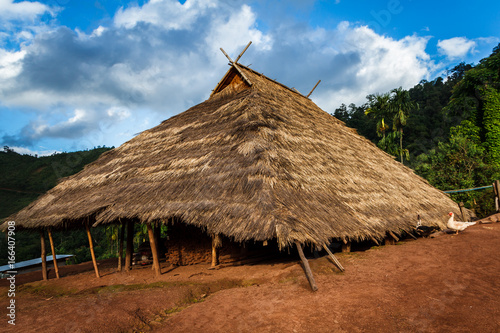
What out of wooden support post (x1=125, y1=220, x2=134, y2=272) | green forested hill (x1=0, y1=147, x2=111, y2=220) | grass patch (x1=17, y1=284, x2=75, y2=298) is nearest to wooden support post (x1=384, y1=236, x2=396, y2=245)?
wooden support post (x1=125, y1=220, x2=134, y2=272)

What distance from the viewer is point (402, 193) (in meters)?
9.04

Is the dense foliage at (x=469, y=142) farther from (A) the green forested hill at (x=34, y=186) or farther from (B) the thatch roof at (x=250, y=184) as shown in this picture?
(A) the green forested hill at (x=34, y=186)


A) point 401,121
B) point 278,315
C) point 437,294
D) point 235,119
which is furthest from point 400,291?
point 401,121

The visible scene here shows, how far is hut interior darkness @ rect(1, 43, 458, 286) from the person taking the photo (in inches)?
220

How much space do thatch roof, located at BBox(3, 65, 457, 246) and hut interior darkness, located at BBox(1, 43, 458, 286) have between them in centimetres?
3

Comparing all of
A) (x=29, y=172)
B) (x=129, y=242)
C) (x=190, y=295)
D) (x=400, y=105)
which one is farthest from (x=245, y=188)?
(x=29, y=172)

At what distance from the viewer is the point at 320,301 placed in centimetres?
438

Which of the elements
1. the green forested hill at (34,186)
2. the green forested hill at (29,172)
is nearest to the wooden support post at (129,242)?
the green forested hill at (34,186)

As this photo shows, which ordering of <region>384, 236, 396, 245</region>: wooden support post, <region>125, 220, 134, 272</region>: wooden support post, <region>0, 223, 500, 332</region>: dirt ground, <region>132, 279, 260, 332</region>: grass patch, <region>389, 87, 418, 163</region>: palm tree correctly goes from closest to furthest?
1. <region>0, 223, 500, 332</region>: dirt ground
2. <region>132, 279, 260, 332</region>: grass patch
3. <region>125, 220, 134, 272</region>: wooden support post
4. <region>384, 236, 396, 245</region>: wooden support post
5. <region>389, 87, 418, 163</region>: palm tree

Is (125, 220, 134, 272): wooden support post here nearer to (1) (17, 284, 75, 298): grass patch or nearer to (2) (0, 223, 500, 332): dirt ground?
(1) (17, 284, 75, 298): grass patch

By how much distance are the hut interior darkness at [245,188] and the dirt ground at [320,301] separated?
0.78 metres

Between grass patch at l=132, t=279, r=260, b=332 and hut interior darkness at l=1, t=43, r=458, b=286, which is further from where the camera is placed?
hut interior darkness at l=1, t=43, r=458, b=286

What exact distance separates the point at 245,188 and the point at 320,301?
8.22 feet

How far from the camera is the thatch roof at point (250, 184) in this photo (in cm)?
559
